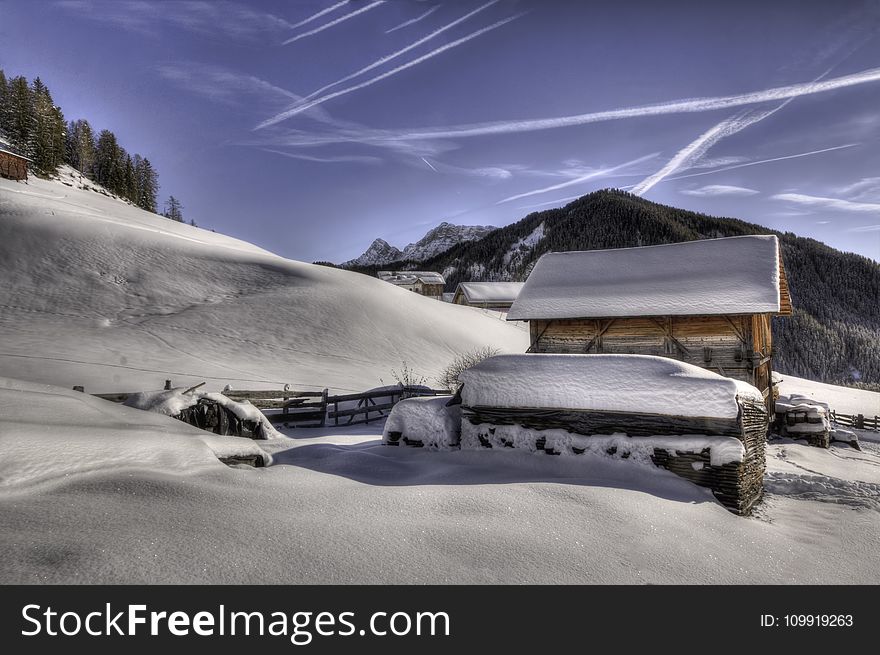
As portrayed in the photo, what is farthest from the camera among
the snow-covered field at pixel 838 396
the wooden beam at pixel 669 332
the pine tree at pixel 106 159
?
the pine tree at pixel 106 159

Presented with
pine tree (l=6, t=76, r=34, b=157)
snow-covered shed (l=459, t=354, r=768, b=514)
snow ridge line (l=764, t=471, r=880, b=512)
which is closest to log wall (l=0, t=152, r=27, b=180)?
pine tree (l=6, t=76, r=34, b=157)

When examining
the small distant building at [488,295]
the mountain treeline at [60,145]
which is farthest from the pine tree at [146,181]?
the small distant building at [488,295]

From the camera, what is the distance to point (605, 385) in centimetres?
610

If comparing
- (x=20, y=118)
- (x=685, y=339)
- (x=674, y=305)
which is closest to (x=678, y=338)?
(x=685, y=339)

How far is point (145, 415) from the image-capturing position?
5.86 meters

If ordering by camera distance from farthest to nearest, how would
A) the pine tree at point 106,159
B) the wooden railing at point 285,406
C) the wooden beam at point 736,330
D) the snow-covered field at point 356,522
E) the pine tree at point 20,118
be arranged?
1. the pine tree at point 106,159
2. the pine tree at point 20,118
3. the wooden beam at point 736,330
4. the wooden railing at point 285,406
5. the snow-covered field at point 356,522

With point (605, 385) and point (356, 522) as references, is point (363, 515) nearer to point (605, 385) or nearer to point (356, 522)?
point (356, 522)

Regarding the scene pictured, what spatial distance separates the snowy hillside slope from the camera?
22.5m

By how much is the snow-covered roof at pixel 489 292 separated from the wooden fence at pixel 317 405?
169 feet

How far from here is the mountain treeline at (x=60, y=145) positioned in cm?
6425

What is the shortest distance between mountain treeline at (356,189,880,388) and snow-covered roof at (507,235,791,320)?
51386 mm

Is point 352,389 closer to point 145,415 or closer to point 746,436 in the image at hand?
point 145,415

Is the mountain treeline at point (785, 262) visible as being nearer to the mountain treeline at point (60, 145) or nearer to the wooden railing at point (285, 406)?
the wooden railing at point (285, 406)

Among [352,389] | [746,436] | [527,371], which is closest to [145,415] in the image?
[527,371]
